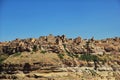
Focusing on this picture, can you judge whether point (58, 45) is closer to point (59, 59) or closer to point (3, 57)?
point (59, 59)

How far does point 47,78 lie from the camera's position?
5847 cm

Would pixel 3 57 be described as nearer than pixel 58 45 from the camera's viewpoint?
No

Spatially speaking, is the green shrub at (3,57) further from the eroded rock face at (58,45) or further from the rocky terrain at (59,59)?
the eroded rock face at (58,45)

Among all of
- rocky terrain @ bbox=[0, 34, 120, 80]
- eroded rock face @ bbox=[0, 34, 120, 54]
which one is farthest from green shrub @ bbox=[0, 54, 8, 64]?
eroded rock face @ bbox=[0, 34, 120, 54]

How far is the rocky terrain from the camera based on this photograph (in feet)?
198

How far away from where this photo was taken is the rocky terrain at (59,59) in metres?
60.2

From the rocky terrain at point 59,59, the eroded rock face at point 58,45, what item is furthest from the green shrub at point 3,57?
the eroded rock face at point 58,45

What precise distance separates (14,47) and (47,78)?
423 inches

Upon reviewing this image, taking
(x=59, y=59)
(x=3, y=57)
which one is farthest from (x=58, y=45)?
(x=3, y=57)

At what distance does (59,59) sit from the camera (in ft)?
203

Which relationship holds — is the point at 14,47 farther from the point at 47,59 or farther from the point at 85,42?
the point at 85,42

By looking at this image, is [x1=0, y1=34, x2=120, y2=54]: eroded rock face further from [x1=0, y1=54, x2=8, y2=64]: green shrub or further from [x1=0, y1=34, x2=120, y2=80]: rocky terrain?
[x1=0, y1=54, x2=8, y2=64]: green shrub

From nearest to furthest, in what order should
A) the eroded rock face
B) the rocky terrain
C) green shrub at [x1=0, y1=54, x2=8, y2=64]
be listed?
the rocky terrain
the eroded rock face
green shrub at [x1=0, y1=54, x2=8, y2=64]

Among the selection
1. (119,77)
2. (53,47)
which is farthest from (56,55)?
(119,77)
